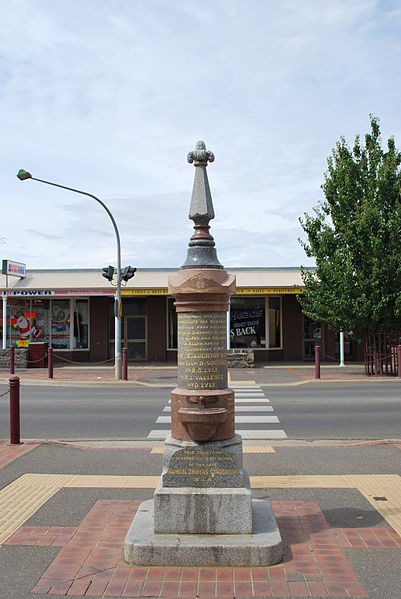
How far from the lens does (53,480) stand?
7270 mm

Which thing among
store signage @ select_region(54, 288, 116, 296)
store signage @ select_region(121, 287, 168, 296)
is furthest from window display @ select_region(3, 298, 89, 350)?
store signage @ select_region(121, 287, 168, 296)

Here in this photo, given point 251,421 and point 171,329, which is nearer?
point 251,421

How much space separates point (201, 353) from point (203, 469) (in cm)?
98

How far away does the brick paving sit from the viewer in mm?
4281

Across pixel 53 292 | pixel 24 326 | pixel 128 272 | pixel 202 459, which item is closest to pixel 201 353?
pixel 202 459

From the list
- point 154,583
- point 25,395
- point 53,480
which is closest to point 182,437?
point 154,583

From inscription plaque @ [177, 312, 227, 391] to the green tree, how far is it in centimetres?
1502

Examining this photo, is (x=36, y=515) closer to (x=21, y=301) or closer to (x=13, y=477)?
Answer: (x=13, y=477)

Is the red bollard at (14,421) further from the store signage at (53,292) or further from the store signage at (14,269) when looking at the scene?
the store signage at (14,269)

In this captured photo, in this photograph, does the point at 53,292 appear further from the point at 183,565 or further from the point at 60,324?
the point at 183,565

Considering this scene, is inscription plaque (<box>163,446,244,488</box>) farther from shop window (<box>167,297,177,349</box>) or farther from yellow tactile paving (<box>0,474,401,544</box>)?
shop window (<box>167,297,177,349</box>)

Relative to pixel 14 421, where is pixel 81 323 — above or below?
above

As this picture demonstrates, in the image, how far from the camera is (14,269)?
1084 inches

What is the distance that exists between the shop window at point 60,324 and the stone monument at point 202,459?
23.2m
